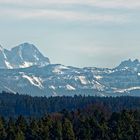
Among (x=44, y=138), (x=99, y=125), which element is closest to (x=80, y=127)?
(x=99, y=125)

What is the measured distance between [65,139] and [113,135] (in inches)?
373

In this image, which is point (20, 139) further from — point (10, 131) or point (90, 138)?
point (90, 138)

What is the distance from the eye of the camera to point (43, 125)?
5719 inches

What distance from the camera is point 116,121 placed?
156000mm

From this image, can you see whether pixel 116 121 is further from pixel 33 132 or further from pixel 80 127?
pixel 33 132

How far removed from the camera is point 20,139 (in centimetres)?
13288

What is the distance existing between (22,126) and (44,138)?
7.24 metres

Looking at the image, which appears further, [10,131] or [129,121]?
[129,121]

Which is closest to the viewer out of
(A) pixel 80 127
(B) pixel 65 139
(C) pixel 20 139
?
(C) pixel 20 139

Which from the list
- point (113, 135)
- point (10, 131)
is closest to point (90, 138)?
point (113, 135)

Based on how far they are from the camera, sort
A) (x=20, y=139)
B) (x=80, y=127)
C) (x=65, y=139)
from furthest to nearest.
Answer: (x=80, y=127)
(x=65, y=139)
(x=20, y=139)

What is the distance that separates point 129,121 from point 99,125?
7091 millimetres

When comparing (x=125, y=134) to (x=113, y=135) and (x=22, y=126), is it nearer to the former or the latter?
(x=113, y=135)

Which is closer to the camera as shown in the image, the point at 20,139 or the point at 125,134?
the point at 20,139
